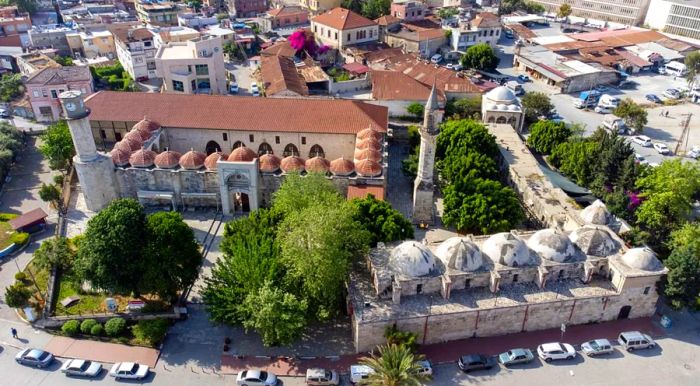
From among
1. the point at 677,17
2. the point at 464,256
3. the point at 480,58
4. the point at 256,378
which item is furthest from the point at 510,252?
the point at 677,17

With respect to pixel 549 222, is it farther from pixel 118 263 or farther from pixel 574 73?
pixel 574 73

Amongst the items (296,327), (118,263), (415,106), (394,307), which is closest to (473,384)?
(394,307)

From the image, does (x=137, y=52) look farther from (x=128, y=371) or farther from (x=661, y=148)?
(x=661, y=148)

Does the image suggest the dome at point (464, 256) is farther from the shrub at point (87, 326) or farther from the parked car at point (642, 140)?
the parked car at point (642, 140)

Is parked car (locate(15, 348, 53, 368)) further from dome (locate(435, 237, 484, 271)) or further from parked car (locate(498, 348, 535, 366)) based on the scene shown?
parked car (locate(498, 348, 535, 366))

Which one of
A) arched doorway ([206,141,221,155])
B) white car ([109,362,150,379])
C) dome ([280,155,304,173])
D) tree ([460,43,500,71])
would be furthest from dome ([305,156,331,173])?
tree ([460,43,500,71])

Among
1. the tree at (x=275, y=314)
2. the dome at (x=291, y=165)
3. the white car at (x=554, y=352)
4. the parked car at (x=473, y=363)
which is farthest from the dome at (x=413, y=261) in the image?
the dome at (x=291, y=165)
